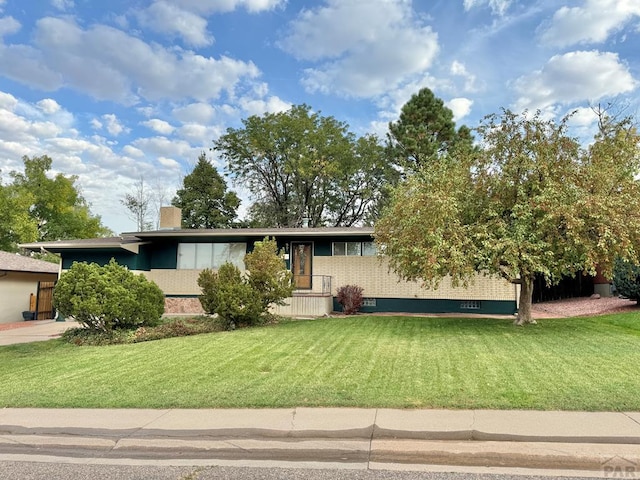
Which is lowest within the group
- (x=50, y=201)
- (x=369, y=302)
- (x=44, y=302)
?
(x=44, y=302)

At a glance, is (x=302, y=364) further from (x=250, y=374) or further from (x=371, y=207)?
(x=371, y=207)

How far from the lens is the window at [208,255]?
18203 millimetres

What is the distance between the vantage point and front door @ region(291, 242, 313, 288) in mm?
17688

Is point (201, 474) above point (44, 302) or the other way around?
the other way around

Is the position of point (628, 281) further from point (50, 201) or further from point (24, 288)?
point (50, 201)

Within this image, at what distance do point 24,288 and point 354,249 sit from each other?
1546cm

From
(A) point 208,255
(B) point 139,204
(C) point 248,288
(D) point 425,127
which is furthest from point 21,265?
(D) point 425,127

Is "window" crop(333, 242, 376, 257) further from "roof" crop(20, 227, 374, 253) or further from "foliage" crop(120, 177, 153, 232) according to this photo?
"foliage" crop(120, 177, 153, 232)

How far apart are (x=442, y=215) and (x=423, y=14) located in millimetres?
6500

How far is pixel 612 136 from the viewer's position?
1130 cm

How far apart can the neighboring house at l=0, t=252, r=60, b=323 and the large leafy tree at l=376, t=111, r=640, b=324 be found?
17.0 m

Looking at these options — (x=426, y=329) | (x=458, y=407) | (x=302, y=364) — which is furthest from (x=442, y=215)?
(x=458, y=407)

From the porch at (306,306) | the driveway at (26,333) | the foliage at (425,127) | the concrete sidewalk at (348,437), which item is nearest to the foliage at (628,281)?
the porch at (306,306)

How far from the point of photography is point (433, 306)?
17.0 meters
